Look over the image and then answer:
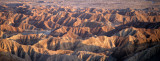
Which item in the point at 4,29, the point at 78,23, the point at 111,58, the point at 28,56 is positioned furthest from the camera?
the point at 78,23

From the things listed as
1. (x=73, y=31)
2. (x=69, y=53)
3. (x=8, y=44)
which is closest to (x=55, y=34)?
(x=73, y=31)

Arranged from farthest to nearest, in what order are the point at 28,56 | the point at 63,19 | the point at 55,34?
the point at 63,19, the point at 55,34, the point at 28,56

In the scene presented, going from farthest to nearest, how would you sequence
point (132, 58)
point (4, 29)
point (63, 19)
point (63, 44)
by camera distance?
point (63, 19) → point (4, 29) → point (63, 44) → point (132, 58)

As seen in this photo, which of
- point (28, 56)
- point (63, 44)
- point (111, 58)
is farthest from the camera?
point (63, 44)

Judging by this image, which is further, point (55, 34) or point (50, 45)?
point (55, 34)

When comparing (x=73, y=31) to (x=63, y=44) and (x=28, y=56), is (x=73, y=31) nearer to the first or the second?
(x=63, y=44)

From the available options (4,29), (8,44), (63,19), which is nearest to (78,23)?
(63,19)

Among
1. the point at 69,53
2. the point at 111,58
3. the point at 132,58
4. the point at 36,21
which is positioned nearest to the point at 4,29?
the point at 36,21

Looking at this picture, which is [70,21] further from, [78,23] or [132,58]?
[132,58]

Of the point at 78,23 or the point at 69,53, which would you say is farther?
the point at 78,23
